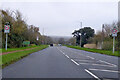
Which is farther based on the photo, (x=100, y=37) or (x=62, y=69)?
(x=100, y=37)

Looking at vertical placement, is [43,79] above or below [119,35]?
below

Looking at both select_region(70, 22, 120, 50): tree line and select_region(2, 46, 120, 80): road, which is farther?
select_region(70, 22, 120, 50): tree line

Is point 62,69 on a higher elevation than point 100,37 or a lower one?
lower

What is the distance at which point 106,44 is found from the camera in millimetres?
42188

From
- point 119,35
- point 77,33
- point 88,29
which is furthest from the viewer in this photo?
point 77,33

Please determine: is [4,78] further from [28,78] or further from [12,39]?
[12,39]

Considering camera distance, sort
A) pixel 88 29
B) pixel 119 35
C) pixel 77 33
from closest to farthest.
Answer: pixel 119 35, pixel 88 29, pixel 77 33

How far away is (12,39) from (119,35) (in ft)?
84.8

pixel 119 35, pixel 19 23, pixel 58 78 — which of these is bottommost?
pixel 58 78

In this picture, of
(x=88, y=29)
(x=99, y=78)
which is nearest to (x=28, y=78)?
(x=99, y=78)

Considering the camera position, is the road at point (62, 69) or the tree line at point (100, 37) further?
the tree line at point (100, 37)

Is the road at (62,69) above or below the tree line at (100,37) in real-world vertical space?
below

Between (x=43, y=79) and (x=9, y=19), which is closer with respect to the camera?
(x=43, y=79)

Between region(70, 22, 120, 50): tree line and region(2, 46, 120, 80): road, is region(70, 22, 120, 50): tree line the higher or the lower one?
the higher one
